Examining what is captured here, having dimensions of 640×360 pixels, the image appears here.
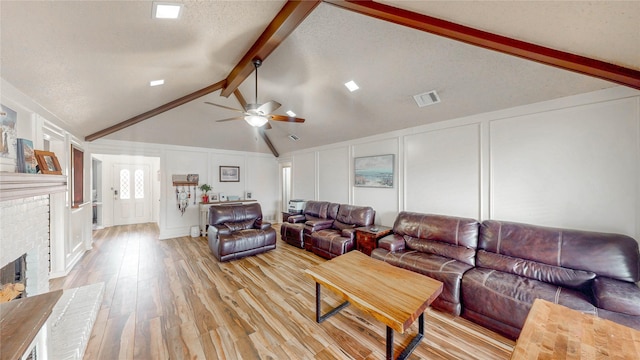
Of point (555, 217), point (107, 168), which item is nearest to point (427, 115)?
point (555, 217)

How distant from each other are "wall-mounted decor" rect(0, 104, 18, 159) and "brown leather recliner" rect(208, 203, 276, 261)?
99.9 inches

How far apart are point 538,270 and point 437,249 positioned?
0.98m

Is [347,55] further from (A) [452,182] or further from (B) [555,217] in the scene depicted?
(B) [555,217]

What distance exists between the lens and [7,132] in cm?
194

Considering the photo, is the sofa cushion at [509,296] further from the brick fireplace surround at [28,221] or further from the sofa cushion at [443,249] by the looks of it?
the brick fireplace surround at [28,221]

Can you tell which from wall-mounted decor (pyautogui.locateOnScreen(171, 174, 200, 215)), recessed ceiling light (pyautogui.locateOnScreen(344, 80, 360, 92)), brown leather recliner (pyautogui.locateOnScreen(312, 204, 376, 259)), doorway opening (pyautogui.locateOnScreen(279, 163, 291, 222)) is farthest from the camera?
doorway opening (pyautogui.locateOnScreen(279, 163, 291, 222))

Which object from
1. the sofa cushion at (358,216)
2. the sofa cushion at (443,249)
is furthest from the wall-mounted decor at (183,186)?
the sofa cushion at (443,249)

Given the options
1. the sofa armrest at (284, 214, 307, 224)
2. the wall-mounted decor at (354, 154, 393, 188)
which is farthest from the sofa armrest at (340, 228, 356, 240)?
the sofa armrest at (284, 214, 307, 224)

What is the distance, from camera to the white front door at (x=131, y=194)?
6.85 m

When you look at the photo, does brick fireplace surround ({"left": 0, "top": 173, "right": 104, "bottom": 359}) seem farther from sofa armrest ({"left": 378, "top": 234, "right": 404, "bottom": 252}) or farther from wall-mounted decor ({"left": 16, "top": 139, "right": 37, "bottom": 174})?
sofa armrest ({"left": 378, "top": 234, "right": 404, "bottom": 252})

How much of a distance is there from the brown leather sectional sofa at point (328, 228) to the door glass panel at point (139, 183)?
5.69 metres

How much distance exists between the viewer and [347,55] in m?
2.61

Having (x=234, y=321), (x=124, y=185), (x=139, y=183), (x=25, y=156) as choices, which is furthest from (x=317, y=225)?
(x=124, y=185)

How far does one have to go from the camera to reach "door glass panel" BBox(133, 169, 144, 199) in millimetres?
7148
